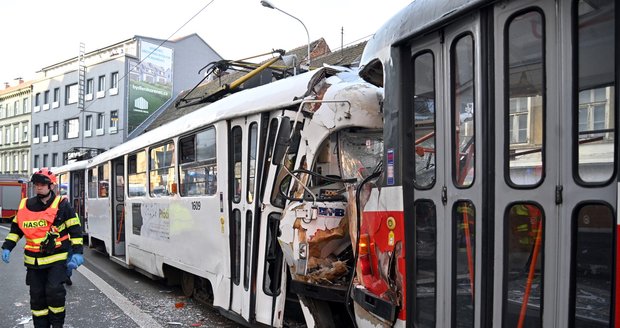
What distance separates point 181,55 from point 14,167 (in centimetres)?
2410

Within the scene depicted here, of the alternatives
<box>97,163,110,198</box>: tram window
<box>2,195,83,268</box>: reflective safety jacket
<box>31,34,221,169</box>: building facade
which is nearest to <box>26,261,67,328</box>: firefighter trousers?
<box>2,195,83,268</box>: reflective safety jacket

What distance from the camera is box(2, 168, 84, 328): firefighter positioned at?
16.3 ft

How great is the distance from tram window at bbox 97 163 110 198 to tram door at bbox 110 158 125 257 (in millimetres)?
420

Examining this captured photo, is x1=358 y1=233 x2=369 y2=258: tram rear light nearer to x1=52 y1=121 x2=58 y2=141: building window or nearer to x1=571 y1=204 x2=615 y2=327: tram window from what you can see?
x1=571 y1=204 x2=615 y2=327: tram window

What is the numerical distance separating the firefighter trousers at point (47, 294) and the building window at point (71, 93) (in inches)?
1589

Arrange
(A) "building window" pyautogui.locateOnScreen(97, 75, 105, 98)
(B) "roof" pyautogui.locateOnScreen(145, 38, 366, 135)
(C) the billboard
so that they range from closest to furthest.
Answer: (B) "roof" pyautogui.locateOnScreen(145, 38, 366, 135) → (C) the billboard → (A) "building window" pyautogui.locateOnScreen(97, 75, 105, 98)

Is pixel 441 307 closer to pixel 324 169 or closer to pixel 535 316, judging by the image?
pixel 535 316

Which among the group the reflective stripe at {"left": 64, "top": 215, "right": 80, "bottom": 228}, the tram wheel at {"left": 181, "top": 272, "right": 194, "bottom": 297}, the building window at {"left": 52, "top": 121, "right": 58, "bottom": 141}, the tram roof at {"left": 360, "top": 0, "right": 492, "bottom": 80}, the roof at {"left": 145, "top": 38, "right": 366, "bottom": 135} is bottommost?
the tram wheel at {"left": 181, "top": 272, "right": 194, "bottom": 297}

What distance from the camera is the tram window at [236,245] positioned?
16.3 ft

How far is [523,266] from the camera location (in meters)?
2.25

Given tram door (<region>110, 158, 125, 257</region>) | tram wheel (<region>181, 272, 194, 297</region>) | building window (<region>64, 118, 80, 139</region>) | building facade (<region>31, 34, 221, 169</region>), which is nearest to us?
tram wheel (<region>181, 272, 194, 297</region>)

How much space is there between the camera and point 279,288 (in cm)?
436

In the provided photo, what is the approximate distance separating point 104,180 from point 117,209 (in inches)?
44.4

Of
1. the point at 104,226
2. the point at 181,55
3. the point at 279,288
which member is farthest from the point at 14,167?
the point at 279,288
